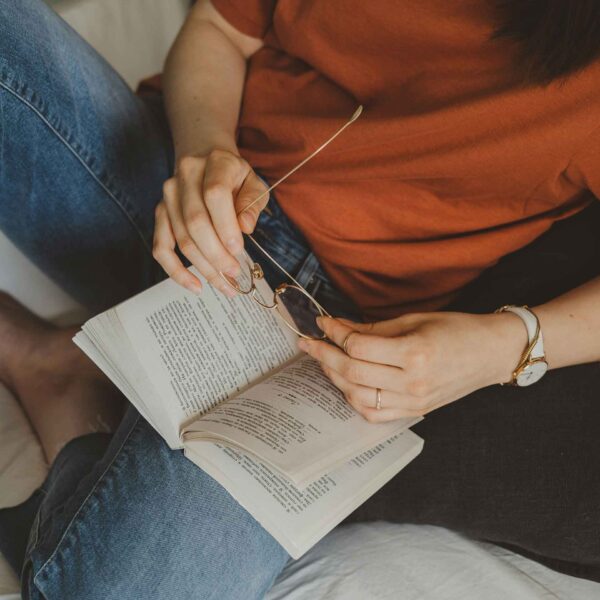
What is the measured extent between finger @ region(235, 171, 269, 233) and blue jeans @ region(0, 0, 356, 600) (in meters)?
0.14

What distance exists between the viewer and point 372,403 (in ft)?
1.92

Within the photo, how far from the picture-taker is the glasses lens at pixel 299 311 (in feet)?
2.23

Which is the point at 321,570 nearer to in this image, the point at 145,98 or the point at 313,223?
the point at 313,223

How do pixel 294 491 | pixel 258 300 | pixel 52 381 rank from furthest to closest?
pixel 52 381
pixel 258 300
pixel 294 491

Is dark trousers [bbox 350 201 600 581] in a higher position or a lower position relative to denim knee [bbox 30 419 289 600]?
lower

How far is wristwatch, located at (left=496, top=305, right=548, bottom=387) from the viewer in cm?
62

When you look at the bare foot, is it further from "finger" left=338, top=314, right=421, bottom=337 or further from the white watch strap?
the white watch strap

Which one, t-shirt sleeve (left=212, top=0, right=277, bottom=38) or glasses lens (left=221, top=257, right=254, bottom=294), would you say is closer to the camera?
glasses lens (left=221, top=257, right=254, bottom=294)

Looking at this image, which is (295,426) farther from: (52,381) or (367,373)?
(52,381)

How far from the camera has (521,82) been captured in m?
0.62

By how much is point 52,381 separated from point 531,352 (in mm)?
661

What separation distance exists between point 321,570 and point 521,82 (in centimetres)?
57

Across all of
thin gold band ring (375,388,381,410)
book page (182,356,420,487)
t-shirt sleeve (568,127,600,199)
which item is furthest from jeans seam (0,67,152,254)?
t-shirt sleeve (568,127,600,199)

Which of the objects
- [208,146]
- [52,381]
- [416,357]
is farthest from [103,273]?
[416,357]
